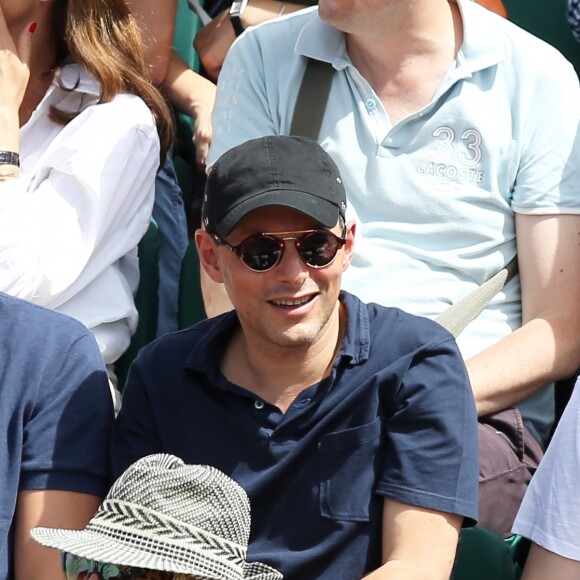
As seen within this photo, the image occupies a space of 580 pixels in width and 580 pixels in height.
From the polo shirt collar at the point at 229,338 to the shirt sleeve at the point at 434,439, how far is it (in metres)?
0.10

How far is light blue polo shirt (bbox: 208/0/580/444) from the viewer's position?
277 centimetres

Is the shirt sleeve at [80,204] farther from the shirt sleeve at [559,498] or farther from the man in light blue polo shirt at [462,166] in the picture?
the shirt sleeve at [559,498]

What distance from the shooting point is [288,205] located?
2.14 metres

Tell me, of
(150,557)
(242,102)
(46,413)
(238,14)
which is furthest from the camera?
(238,14)

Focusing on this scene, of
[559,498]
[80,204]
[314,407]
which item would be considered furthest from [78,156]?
[559,498]

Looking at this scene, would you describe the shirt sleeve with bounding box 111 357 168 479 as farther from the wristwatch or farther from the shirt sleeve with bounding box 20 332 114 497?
the wristwatch

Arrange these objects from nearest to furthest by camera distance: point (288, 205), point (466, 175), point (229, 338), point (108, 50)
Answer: point (288, 205), point (229, 338), point (466, 175), point (108, 50)

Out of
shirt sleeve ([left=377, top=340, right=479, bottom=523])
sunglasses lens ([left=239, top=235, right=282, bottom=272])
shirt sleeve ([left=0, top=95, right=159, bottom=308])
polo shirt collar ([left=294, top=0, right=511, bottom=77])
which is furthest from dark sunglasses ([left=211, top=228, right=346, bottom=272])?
polo shirt collar ([left=294, top=0, right=511, bottom=77])

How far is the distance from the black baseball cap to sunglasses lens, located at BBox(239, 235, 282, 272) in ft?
0.14

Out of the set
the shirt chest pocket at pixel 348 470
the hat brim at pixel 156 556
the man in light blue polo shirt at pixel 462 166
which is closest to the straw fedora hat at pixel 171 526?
the hat brim at pixel 156 556

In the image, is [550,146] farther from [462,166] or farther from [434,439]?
[434,439]

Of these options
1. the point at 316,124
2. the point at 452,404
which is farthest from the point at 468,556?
the point at 316,124

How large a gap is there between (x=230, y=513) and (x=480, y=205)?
52.9 inches

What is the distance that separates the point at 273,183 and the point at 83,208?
795 mm
